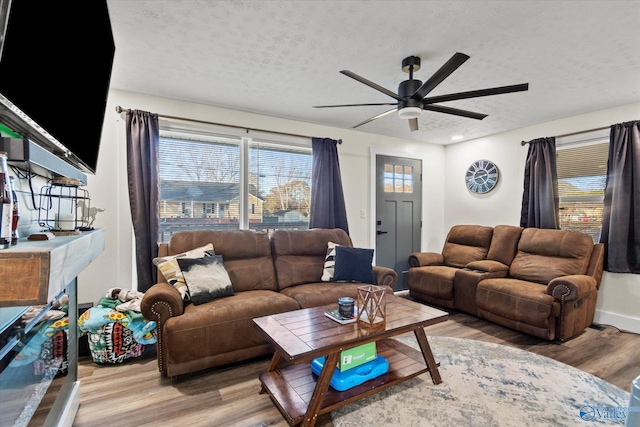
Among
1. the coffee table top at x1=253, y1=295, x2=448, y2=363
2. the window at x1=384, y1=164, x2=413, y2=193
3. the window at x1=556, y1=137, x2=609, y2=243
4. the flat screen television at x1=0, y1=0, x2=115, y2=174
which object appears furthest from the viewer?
the window at x1=384, y1=164, x2=413, y2=193

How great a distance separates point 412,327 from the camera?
6.49 feet

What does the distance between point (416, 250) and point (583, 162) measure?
239 cm

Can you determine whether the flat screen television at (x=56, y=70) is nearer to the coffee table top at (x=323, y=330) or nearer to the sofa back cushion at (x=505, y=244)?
the coffee table top at (x=323, y=330)

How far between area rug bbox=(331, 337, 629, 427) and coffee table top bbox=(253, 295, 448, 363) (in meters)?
0.48

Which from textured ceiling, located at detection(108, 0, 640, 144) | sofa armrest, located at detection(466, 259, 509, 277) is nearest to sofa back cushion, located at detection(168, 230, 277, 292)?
textured ceiling, located at detection(108, 0, 640, 144)

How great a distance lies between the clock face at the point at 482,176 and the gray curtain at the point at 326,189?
224 centimetres

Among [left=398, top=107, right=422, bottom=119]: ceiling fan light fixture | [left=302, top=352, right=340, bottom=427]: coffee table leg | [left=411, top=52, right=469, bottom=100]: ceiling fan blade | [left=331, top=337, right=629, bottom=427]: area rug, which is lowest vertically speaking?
[left=331, top=337, right=629, bottom=427]: area rug

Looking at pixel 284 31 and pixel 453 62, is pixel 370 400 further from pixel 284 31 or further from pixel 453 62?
pixel 284 31

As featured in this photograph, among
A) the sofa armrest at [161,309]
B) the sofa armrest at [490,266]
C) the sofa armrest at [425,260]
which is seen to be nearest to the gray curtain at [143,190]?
the sofa armrest at [161,309]

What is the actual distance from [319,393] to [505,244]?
3303 mm

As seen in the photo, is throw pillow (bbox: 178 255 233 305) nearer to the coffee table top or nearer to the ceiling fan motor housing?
the coffee table top

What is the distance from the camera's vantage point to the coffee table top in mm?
1636

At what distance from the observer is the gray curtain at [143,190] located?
9.57 ft

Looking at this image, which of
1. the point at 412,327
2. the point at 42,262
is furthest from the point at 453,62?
the point at 42,262
